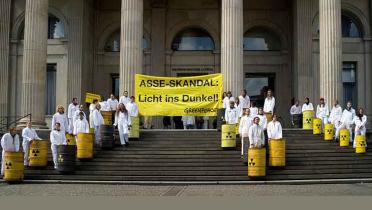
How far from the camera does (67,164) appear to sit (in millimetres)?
20109

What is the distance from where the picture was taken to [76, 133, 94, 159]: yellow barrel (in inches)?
828

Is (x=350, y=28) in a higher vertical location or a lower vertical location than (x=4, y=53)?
higher

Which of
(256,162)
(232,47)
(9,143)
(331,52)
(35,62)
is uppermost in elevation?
(232,47)

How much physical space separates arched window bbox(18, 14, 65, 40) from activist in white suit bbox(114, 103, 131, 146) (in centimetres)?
1303

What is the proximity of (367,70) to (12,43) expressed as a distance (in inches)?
825

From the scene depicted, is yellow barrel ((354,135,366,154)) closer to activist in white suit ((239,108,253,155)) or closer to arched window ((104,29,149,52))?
activist in white suit ((239,108,253,155))

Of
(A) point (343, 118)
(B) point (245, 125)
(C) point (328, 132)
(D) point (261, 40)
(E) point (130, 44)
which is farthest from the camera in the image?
(D) point (261, 40)

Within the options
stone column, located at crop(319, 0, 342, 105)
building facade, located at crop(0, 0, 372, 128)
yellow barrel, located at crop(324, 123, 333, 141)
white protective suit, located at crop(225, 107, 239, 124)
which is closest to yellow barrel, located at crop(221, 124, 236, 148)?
white protective suit, located at crop(225, 107, 239, 124)

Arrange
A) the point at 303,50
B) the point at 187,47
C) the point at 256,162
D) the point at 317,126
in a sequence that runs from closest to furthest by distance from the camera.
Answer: the point at 256,162, the point at 317,126, the point at 303,50, the point at 187,47

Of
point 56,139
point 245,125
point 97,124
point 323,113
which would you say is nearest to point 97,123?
point 97,124

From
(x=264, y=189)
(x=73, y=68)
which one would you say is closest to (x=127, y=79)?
(x=73, y=68)

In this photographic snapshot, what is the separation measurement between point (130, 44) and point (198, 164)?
29.1ft

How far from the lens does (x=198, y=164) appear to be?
20594 millimetres

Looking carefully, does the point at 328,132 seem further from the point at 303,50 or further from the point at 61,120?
the point at 61,120
